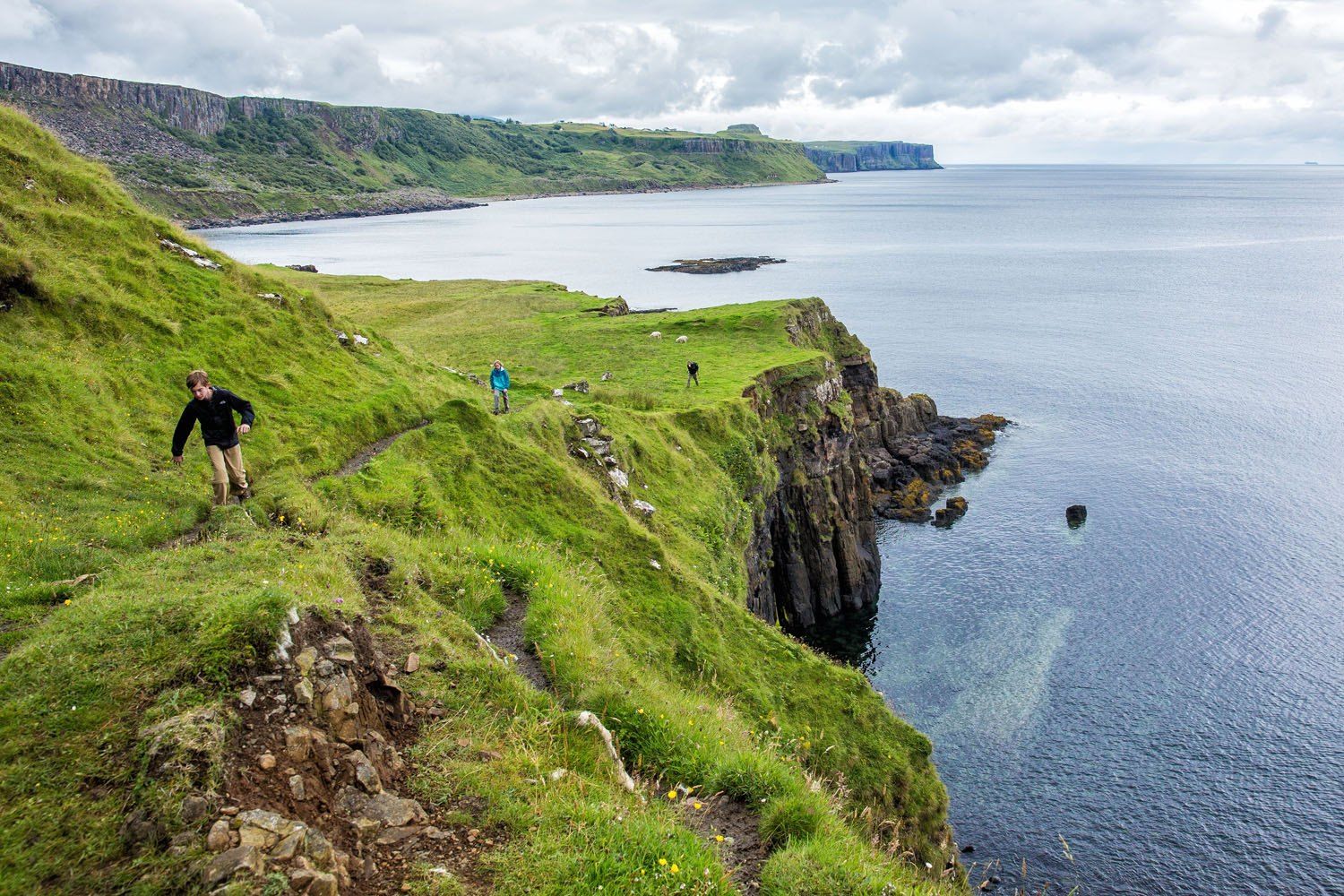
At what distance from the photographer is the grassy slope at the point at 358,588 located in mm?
9164

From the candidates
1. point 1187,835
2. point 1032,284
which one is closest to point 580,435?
point 1187,835

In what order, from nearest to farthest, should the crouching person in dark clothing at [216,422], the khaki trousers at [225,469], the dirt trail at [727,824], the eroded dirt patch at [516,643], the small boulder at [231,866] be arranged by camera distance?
the small boulder at [231,866] → the dirt trail at [727,824] → the eroded dirt patch at [516,643] → the crouching person in dark clothing at [216,422] → the khaki trousers at [225,469]

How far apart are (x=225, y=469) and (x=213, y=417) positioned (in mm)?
1410

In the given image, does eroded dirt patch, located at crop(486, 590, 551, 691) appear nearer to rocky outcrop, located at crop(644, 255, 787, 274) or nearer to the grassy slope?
the grassy slope

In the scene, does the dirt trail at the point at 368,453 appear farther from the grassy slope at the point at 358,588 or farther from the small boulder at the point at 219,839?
the small boulder at the point at 219,839

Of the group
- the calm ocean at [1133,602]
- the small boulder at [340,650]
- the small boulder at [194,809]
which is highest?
the small boulder at [340,650]

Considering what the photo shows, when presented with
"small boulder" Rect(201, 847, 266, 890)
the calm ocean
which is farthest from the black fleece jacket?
the calm ocean

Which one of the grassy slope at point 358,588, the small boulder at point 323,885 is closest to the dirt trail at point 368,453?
the grassy slope at point 358,588

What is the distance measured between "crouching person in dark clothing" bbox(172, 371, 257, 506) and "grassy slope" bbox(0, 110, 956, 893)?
1128 millimetres

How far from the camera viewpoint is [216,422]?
16.4 metres

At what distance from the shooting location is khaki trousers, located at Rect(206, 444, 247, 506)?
16781mm

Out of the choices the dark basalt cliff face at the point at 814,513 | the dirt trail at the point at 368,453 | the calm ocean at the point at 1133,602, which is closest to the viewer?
the dirt trail at the point at 368,453

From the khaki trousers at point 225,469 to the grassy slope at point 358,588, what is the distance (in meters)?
0.71

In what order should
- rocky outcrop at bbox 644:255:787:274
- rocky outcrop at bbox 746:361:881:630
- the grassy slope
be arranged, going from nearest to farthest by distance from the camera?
the grassy slope
rocky outcrop at bbox 746:361:881:630
rocky outcrop at bbox 644:255:787:274
